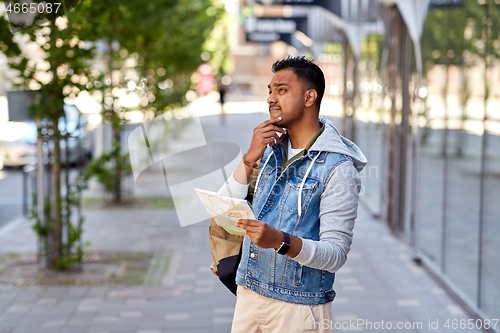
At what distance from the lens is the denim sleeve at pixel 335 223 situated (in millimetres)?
2209

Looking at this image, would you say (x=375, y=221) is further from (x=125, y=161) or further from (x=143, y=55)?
(x=143, y=55)

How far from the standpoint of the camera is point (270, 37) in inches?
790

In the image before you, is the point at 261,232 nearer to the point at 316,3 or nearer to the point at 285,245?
the point at 285,245

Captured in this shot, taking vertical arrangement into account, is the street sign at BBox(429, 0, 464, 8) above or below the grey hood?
above

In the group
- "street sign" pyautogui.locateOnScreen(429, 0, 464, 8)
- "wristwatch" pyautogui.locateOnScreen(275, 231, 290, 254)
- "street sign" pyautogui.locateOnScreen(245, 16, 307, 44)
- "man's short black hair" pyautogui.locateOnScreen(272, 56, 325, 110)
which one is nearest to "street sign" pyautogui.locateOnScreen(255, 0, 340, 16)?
"street sign" pyautogui.locateOnScreen(429, 0, 464, 8)

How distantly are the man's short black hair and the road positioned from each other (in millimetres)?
8060

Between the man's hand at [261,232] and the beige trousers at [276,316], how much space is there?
1.41ft

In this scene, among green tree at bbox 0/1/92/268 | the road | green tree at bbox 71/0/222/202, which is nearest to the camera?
green tree at bbox 0/1/92/268

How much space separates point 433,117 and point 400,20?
2.21m

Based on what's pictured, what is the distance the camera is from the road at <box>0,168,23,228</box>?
401 inches

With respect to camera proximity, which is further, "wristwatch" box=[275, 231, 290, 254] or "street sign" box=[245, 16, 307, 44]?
"street sign" box=[245, 16, 307, 44]

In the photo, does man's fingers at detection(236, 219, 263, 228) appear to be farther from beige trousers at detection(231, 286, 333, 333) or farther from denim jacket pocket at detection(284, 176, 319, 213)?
beige trousers at detection(231, 286, 333, 333)

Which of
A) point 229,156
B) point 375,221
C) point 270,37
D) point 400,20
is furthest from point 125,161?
point 270,37

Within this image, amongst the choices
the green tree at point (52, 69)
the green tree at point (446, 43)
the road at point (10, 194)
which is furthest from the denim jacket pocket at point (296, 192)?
the road at point (10, 194)
